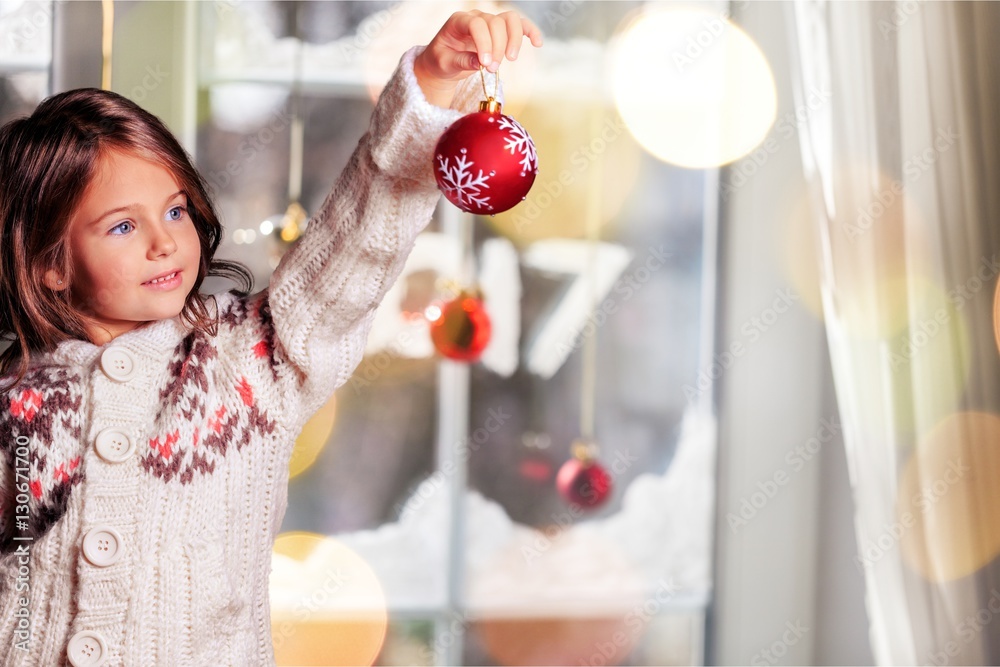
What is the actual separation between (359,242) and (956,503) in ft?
2.52

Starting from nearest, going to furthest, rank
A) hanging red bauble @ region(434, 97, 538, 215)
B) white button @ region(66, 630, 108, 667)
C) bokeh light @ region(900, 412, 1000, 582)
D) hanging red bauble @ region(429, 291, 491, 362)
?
hanging red bauble @ region(434, 97, 538, 215) → white button @ region(66, 630, 108, 667) → bokeh light @ region(900, 412, 1000, 582) → hanging red bauble @ region(429, 291, 491, 362)

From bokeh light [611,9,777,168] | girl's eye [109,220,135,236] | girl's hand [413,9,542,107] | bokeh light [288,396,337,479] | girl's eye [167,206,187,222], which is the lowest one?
bokeh light [288,396,337,479]

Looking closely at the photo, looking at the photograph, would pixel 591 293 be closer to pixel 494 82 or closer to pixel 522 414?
pixel 522 414

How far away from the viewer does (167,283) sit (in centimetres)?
81

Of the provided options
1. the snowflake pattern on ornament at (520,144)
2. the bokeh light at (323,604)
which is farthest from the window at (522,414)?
the snowflake pattern on ornament at (520,144)

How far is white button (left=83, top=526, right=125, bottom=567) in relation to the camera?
0.75 metres

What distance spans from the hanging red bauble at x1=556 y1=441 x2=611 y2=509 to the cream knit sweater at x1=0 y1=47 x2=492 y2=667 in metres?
0.69

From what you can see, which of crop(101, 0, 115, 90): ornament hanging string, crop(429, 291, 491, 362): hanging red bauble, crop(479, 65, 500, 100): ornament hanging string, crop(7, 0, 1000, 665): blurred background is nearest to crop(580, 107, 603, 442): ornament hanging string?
crop(7, 0, 1000, 665): blurred background

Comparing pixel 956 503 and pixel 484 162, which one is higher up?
pixel 484 162

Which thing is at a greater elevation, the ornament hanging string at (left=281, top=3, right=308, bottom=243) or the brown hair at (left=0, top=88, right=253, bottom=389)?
the ornament hanging string at (left=281, top=3, right=308, bottom=243)

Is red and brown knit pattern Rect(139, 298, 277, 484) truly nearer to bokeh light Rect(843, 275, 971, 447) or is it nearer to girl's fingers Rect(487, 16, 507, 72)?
girl's fingers Rect(487, 16, 507, 72)

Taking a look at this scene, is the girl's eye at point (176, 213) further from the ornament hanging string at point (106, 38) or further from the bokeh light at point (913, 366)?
the bokeh light at point (913, 366)

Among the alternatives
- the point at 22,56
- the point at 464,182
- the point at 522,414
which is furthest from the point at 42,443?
the point at 522,414

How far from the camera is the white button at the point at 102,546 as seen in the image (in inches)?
29.6
